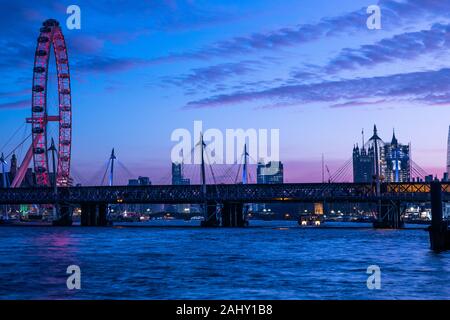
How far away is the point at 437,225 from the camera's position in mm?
63844

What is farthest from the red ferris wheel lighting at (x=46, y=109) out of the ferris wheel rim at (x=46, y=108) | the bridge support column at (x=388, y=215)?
the bridge support column at (x=388, y=215)

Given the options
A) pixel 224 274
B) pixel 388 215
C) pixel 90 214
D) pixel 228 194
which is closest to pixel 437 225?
pixel 224 274

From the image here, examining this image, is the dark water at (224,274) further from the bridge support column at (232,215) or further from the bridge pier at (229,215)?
the bridge support column at (232,215)

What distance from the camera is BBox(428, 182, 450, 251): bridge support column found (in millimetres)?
63125

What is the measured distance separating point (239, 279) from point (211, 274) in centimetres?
334

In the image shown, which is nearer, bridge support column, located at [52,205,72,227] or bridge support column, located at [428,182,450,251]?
bridge support column, located at [428,182,450,251]

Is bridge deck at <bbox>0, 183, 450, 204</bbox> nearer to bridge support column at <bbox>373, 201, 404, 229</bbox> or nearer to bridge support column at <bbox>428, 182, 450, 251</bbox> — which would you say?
bridge support column at <bbox>373, 201, 404, 229</bbox>

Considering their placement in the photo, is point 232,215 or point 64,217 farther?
point 64,217

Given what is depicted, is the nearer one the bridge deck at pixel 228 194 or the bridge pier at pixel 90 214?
the bridge deck at pixel 228 194

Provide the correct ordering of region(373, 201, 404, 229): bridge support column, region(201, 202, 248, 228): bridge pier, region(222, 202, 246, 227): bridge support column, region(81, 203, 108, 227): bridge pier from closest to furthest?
region(373, 201, 404, 229): bridge support column → region(201, 202, 248, 228): bridge pier → region(222, 202, 246, 227): bridge support column → region(81, 203, 108, 227): bridge pier

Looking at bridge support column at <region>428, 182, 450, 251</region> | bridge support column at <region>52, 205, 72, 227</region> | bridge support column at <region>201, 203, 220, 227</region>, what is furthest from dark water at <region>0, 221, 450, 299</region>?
bridge support column at <region>52, 205, 72, 227</region>

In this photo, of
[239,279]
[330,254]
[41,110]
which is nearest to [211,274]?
[239,279]

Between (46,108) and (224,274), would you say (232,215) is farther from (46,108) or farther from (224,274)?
(224,274)

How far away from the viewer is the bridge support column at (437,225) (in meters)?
63.1
